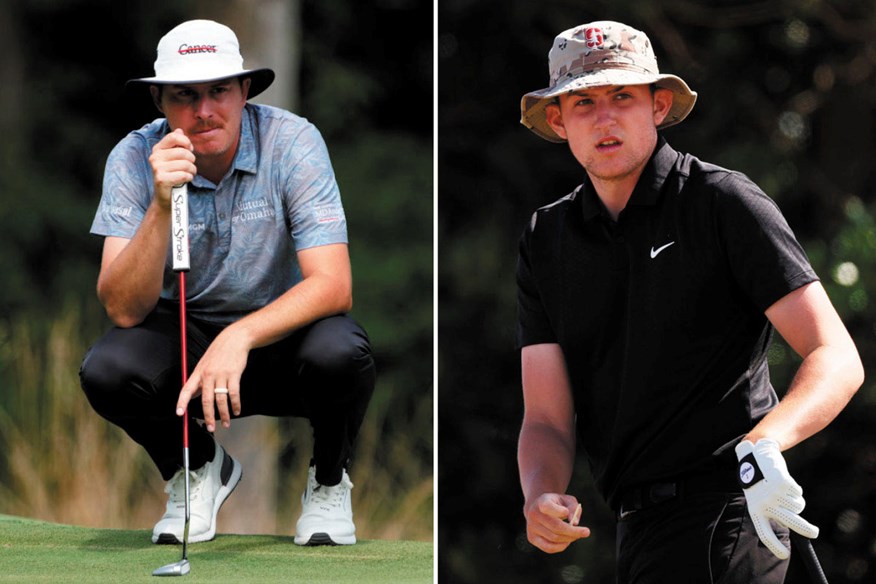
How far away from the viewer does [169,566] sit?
3141 millimetres

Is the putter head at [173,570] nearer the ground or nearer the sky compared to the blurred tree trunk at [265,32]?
nearer the ground

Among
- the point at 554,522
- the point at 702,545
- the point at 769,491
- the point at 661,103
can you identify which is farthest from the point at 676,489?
the point at 661,103

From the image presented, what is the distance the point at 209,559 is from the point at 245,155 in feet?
2.75

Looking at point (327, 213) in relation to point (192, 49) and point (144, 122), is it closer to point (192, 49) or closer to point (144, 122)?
point (192, 49)

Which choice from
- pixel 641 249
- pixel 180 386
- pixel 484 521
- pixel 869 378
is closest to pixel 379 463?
pixel 484 521

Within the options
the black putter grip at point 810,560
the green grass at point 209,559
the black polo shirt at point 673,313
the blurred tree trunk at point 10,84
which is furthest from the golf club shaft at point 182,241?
the blurred tree trunk at point 10,84

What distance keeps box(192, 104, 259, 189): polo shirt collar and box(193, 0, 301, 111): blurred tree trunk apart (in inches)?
54.4

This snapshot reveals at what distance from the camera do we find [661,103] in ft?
9.70

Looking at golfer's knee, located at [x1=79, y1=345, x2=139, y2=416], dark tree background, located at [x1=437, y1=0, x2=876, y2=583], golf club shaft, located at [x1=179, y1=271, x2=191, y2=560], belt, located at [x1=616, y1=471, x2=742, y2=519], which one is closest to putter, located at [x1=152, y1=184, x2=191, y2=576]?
golf club shaft, located at [x1=179, y1=271, x2=191, y2=560]

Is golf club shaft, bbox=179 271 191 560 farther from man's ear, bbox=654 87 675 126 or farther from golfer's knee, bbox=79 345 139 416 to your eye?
man's ear, bbox=654 87 675 126

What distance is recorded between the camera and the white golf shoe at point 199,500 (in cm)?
346

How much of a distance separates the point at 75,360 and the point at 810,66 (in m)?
3.16

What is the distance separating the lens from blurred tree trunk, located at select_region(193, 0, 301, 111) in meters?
5.17

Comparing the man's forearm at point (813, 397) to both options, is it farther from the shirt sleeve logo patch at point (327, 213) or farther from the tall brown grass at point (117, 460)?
the tall brown grass at point (117, 460)
